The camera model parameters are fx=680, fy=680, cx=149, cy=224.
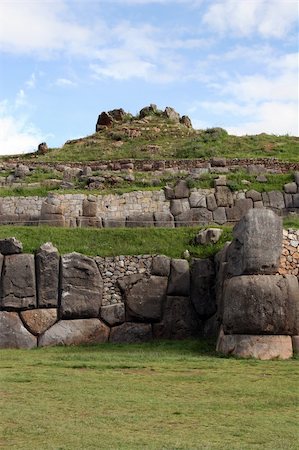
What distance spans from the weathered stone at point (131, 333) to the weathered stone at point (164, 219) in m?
7.53

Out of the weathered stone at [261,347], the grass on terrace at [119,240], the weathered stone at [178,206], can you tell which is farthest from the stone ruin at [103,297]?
the weathered stone at [178,206]

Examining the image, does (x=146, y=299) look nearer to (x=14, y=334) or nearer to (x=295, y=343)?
(x=14, y=334)

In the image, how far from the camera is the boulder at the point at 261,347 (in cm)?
1678

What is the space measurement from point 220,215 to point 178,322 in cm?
916

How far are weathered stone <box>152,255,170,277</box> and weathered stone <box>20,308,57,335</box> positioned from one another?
339 centimetres

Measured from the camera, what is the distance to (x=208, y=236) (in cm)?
2250

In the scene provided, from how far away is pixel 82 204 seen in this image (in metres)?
28.9

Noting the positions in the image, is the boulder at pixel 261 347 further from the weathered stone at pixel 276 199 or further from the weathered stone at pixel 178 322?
the weathered stone at pixel 276 199

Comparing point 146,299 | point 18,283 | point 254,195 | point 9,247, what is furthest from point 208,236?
point 254,195

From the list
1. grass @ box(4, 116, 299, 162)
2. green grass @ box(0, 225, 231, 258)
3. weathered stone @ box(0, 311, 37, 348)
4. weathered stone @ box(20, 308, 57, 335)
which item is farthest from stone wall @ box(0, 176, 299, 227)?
grass @ box(4, 116, 299, 162)

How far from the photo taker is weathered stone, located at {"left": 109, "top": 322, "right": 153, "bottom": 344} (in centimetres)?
2077

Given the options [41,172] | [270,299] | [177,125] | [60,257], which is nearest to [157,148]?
[177,125]

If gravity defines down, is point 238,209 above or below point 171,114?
below

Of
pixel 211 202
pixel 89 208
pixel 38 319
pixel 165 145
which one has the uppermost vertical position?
pixel 165 145
